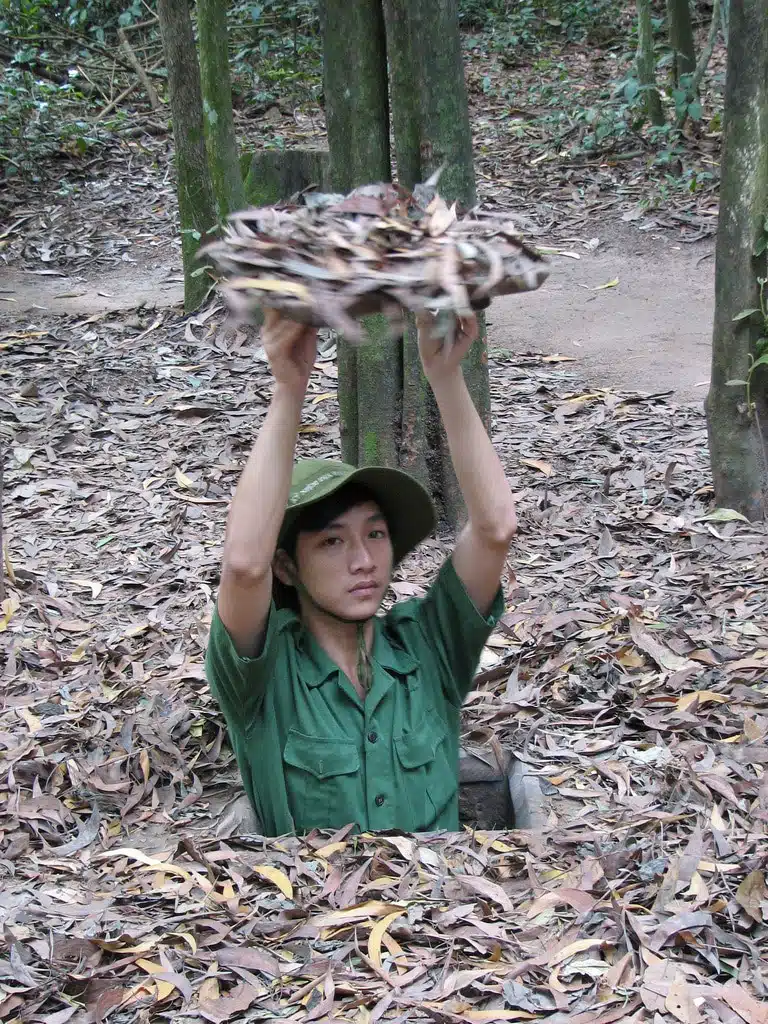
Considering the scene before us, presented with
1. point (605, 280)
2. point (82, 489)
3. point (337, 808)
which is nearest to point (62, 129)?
point (605, 280)

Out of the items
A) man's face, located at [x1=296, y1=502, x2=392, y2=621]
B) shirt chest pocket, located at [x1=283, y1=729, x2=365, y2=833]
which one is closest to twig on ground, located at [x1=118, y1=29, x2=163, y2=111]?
man's face, located at [x1=296, y1=502, x2=392, y2=621]

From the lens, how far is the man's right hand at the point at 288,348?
2453 mm

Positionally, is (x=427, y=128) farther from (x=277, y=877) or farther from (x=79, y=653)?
(x=277, y=877)

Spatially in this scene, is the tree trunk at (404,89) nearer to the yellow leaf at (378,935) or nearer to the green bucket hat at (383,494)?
the green bucket hat at (383,494)

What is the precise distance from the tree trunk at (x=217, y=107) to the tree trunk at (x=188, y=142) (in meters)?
0.26

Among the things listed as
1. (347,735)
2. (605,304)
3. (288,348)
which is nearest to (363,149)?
(288,348)

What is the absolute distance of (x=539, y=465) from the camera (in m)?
5.73

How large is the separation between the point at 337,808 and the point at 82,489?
10.4ft

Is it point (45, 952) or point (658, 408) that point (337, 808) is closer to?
point (45, 952)

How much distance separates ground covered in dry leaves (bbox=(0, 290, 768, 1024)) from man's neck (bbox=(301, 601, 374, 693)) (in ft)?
1.50

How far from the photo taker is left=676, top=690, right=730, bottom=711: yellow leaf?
3631mm

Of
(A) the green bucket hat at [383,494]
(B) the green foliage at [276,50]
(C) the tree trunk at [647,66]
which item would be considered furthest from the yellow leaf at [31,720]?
(B) the green foliage at [276,50]

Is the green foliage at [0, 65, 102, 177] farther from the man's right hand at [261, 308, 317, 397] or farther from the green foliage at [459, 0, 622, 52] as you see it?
the man's right hand at [261, 308, 317, 397]

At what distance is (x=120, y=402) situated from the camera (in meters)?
6.80
